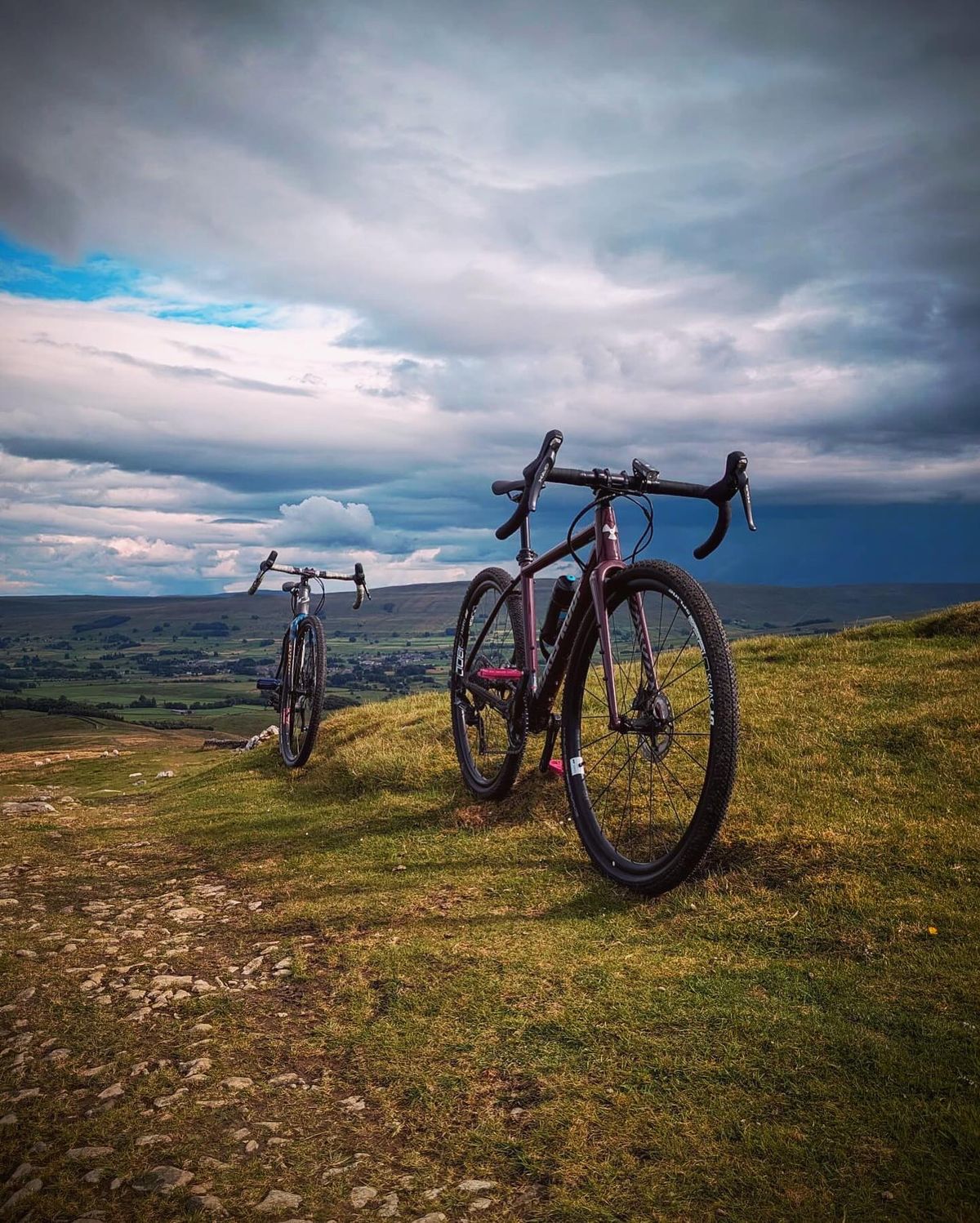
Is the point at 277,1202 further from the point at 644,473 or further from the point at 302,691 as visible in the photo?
the point at 302,691

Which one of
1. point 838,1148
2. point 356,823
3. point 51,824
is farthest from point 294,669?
point 838,1148

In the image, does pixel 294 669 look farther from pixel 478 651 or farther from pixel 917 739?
pixel 917 739

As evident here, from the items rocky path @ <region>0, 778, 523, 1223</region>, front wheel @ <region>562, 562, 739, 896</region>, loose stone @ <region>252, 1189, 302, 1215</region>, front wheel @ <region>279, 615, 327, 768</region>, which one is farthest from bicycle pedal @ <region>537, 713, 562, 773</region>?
front wheel @ <region>279, 615, 327, 768</region>

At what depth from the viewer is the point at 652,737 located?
570 cm

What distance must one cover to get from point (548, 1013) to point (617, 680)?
3017 millimetres

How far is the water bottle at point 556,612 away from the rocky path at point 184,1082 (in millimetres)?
3446

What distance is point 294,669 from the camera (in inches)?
539

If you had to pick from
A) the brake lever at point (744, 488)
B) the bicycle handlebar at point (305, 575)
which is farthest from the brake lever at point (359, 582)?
the brake lever at point (744, 488)

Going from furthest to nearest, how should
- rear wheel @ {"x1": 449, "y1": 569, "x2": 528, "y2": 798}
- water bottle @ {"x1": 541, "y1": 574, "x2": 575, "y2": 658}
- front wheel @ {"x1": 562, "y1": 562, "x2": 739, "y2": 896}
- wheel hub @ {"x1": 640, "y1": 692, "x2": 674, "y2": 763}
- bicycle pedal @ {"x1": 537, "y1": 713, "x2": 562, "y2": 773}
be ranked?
rear wheel @ {"x1": 449, "y1": 569, "x2": 528, "y2": 798} < bicycle pedal @ {"x1": 537, "y1": 713, "x2": 562, "y2": 773} < water bottle @ {"x1": 541, "y1": 574, "x2": 575, "y2": 658} < wheel hub @ {"x1": 640, "y1": 692, "x2": 674, "y2": 763} < front wheel @ {"x1": 562, "y1": 562, "x2": 739, "y2": 896}

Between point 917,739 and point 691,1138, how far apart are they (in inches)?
215

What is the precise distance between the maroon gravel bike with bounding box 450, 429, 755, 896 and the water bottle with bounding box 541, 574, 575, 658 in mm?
14

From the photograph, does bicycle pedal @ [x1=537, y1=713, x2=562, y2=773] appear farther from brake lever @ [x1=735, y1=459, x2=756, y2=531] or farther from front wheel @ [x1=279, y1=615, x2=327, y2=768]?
front wheel @ [x1=279, y1=615, x2=327, y2=768]

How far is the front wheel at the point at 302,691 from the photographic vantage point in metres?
12.7

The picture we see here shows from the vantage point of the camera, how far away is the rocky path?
290 cm
